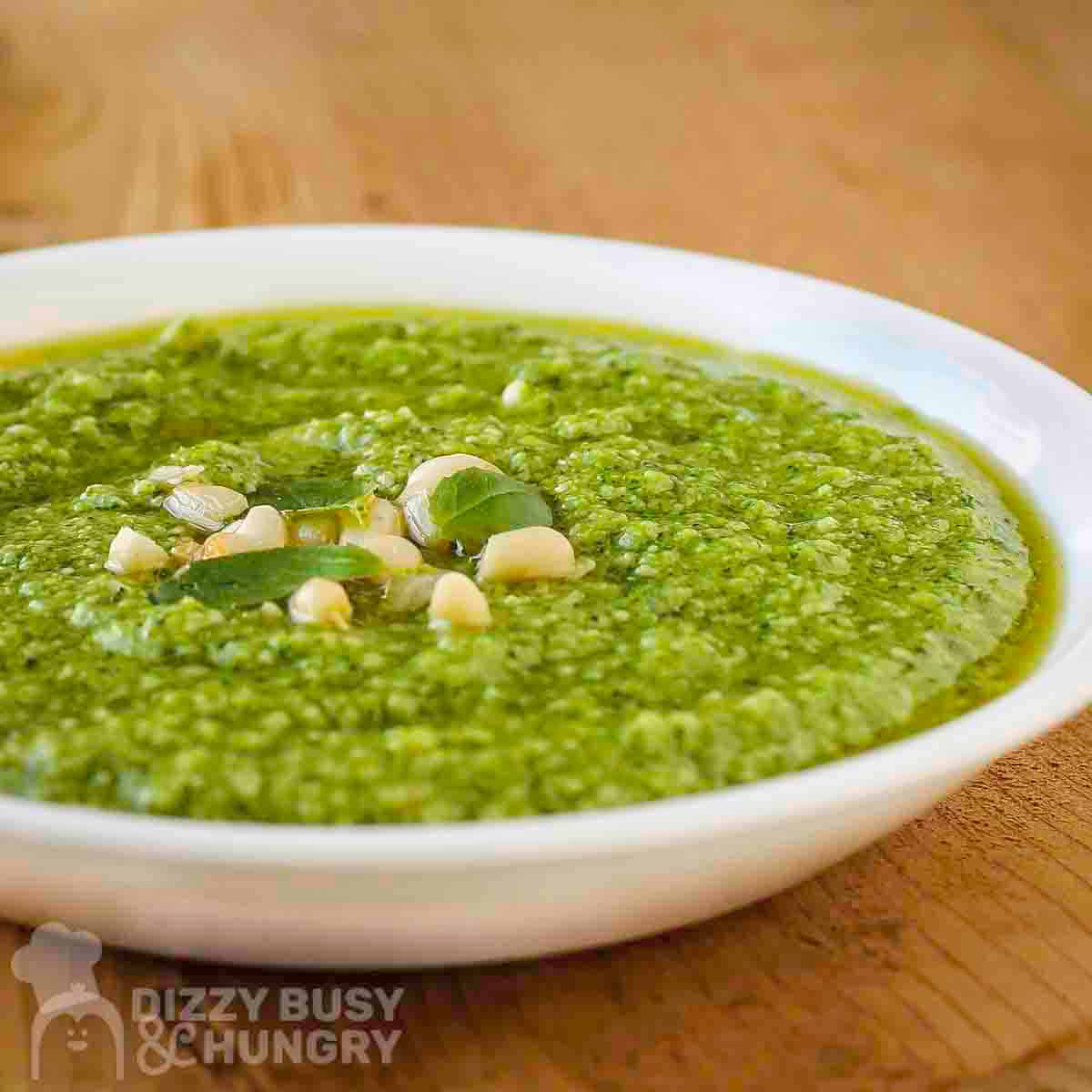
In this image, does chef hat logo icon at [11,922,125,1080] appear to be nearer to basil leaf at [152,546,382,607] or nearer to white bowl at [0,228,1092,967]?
white bowl at [0,228,1092,967]

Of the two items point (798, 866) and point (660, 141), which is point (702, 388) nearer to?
point (798, 866)

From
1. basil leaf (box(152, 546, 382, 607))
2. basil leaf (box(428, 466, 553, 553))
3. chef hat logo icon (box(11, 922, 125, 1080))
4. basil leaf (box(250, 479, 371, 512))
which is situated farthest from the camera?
basil leaf (box(250, 479, 371, 512))

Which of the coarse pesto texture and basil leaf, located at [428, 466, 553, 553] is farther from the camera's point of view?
basil leaf, located at [428, 466, 553, 553]

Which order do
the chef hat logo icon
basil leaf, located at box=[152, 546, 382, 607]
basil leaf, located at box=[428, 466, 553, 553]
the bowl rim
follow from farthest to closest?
basil leaf, located at box=[428, 466, 553, 553] < basil leaf, located at box=[152, 546, 382, 607] < the chef hat logo icon < the bowl rim

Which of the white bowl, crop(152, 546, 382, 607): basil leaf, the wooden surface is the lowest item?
the wooden surface

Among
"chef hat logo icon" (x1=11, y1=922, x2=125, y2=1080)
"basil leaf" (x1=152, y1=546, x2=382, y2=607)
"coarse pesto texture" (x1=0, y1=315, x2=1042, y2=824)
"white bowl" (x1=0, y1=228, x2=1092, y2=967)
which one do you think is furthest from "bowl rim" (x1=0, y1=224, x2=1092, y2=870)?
"basil leaf" (x1=152, y1=546, x2=382, y2=607)

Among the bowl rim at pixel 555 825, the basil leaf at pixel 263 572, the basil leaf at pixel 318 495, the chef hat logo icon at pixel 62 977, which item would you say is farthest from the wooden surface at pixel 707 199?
the basil leaf at pixel 318 495

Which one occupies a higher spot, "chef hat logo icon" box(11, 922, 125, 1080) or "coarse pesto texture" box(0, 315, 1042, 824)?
"coarse pesto texture" box(0, 315, 1042, 824)
